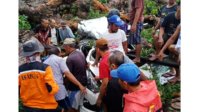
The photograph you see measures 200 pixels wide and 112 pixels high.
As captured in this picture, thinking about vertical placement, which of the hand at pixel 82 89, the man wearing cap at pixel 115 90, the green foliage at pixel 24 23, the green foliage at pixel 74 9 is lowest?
the hand at pixel 82 89

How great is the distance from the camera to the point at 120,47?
5.42m

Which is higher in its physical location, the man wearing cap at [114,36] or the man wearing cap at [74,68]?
the man wearing cap at [114,36]

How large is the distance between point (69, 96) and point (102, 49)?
2.44 ft

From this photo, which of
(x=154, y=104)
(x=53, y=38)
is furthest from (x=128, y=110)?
(x=53, y=38)

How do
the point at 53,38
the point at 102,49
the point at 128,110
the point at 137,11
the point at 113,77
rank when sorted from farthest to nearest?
the point at 53,38 < the point at 137,11 < the point at 102,49 < the point at 113,77 < the point at 128,110

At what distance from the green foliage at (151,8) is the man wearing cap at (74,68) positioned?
19.0ft

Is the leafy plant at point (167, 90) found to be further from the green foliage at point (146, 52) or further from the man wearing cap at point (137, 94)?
the man wearing cap at point (137, 94)

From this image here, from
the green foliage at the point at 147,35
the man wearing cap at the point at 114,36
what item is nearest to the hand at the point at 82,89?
the man wearing cap at the point at 114,36

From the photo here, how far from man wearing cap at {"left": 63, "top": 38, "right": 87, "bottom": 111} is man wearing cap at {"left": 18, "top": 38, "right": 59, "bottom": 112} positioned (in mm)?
821

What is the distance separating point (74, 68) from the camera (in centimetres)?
491

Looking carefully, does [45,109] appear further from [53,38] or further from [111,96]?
[53,38]

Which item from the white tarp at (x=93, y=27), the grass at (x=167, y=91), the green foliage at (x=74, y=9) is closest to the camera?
the grass at (x=167, y=91)

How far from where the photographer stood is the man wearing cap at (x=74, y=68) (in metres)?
4.88

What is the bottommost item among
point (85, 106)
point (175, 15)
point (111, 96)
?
point (85, 106)
